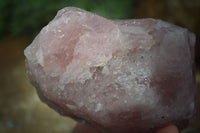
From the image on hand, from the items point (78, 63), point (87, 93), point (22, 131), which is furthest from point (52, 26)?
point (22, 131)

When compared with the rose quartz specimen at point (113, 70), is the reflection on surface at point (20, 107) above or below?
below

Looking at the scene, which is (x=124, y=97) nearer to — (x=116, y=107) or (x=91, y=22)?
(x=116, y=107)

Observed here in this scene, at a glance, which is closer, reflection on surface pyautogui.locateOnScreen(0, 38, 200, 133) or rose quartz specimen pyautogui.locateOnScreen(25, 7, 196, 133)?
rose quartz specimen pyautogui.locateOnScreen(25, 7, 196, 133)

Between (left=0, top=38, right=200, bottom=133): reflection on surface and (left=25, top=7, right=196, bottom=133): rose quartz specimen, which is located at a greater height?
(left=25, top=7, right=196, bottom=133): rose quartz specimen

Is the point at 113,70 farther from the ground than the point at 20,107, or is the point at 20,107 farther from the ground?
the point at 113,70
